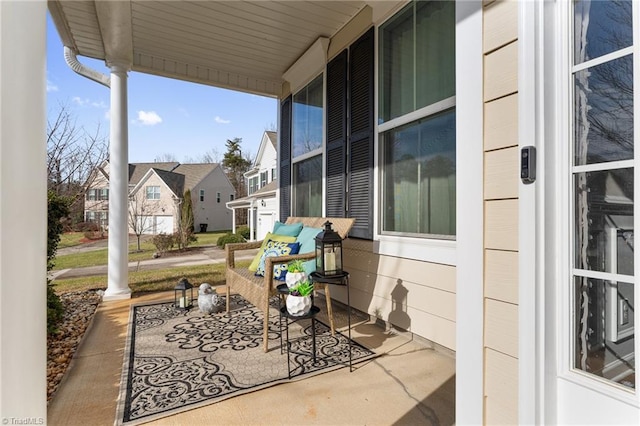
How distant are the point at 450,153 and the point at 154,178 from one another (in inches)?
703

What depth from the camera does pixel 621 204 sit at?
86 cm

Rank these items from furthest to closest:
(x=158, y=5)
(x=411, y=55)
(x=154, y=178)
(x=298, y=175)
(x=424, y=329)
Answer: (x=154, y=178), (x=298, y=175), (x=158, y=5), (x=411, y=55), (x=424, y=329)

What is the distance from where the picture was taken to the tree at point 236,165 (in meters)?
21.8

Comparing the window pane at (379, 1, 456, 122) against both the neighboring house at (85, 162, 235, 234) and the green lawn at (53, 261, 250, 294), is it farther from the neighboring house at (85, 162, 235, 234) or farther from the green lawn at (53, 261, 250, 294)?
the neighboring house at (85, 162, 235, 234)

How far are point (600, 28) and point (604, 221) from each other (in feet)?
1.77

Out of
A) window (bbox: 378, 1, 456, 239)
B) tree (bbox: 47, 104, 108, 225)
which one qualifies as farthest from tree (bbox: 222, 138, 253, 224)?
window (bbox: 378, 1, 456, 239)

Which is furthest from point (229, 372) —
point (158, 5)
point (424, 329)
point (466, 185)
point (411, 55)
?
point (158, 5)

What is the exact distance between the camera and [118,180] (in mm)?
3867

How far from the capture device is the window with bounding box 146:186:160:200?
17078mm

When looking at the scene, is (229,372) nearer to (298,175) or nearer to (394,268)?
(394,268)

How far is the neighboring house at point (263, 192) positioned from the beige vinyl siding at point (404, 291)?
579 cm

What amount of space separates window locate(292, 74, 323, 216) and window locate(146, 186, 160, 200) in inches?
586

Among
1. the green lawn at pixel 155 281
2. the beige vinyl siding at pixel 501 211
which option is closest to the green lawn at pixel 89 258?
the green lawn at pixel 155 281

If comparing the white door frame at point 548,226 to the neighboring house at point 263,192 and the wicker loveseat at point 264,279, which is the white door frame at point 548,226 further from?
the neighboring house at point 263,192
